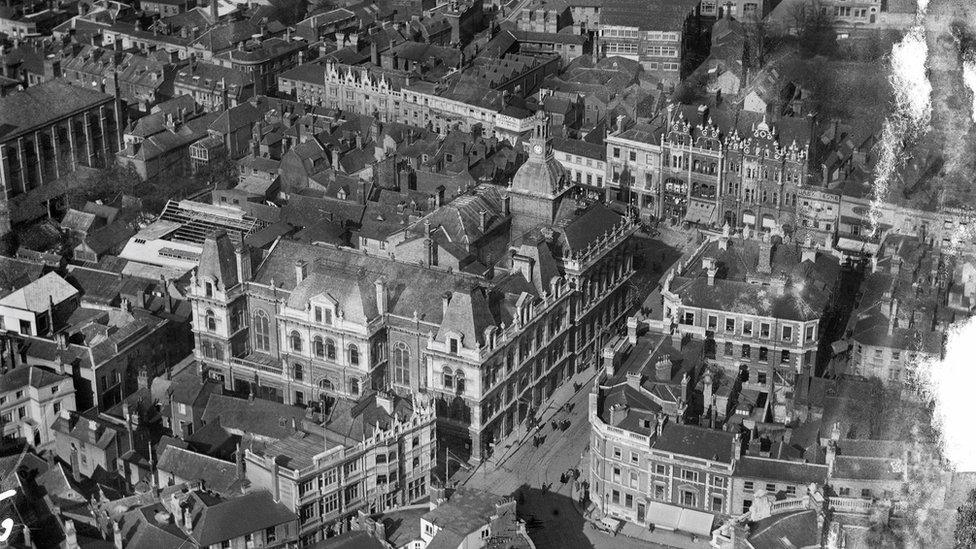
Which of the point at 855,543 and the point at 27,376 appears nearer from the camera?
the point at 855,543

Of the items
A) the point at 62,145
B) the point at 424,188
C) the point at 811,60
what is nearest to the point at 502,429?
the point at 424,188

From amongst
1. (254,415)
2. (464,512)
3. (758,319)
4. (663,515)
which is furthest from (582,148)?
(464,512)

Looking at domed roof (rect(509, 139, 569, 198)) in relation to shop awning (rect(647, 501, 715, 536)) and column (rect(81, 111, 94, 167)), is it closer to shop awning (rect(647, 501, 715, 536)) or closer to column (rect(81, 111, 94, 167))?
shop awning (rect(647, 501, 715, 536))

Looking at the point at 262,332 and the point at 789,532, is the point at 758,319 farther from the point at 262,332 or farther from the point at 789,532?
the point at 262,332

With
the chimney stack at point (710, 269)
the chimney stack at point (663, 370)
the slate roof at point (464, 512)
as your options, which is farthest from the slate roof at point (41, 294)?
the chimney stack at point (710, 269)

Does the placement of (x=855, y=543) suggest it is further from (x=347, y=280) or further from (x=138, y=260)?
(x=138, y=260)

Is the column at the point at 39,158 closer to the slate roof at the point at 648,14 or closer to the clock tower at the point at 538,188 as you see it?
the clock tower at the point at 538,188

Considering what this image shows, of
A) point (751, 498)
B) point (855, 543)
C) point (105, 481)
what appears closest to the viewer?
point (855, 543)
